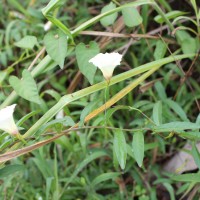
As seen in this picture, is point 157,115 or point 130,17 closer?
point 157,115

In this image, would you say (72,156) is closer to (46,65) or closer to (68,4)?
(46,65)

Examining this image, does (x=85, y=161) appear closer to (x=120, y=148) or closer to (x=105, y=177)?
(x=105, y=177)

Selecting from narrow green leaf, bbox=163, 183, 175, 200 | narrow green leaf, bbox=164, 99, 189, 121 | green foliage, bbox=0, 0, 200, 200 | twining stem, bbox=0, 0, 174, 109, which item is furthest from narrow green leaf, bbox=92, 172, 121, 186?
twining stem, bbox=0, 0, 174, 109

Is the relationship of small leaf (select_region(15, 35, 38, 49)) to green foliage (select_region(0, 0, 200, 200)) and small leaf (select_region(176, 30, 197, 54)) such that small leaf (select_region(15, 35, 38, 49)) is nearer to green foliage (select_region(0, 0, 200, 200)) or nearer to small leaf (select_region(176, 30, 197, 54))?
green foliage (select_region(0, 0, 200, 200))

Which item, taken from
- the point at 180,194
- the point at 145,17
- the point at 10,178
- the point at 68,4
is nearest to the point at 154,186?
the point at 180,194

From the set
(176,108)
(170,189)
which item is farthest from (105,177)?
(176,108)

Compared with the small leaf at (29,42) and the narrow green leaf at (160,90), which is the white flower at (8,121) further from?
the narrow green leaf at (160,90)
